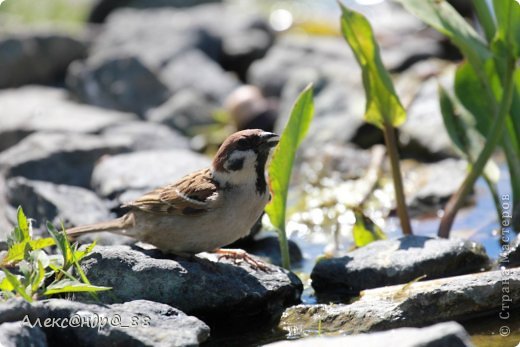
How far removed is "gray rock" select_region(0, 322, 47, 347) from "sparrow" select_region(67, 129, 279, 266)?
1.19m

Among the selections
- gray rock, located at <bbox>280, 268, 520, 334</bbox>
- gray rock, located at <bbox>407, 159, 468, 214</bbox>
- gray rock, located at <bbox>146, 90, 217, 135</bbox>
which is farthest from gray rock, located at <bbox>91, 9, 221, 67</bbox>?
gray rock, located at <bbox>280, 268, 520, 334</bbox>

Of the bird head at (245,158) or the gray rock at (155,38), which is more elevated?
the bird head at (245,158)

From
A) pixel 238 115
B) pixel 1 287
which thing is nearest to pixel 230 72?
pixel 238 115

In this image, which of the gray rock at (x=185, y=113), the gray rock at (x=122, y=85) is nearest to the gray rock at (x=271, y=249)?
the gray rock at (x=185, y=113)

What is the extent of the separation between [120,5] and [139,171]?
7261 mm

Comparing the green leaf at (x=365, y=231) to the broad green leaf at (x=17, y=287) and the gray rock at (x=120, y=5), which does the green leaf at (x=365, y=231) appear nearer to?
the broad green leaf at (x=17, y=287)

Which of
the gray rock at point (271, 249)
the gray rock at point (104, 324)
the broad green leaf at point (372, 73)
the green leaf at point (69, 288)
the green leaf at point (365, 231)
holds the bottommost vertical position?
the gray rock at point (271, 249)

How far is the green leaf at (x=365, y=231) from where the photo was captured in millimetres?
5547

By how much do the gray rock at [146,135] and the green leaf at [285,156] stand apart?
3.22m

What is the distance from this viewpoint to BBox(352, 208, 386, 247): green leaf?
5547 millimetres

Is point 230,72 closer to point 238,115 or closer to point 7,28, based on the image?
point 238,115

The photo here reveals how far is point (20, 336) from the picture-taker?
3539mm

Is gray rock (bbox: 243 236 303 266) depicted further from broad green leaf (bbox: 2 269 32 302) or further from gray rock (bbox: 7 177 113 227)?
broad green leaf (bbox: 2 269 32 302)

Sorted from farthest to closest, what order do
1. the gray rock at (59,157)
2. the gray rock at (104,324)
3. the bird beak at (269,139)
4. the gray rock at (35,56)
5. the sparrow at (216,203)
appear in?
the gray rock at (35,56) → the gray rock at (59,157) → the bird beak at (269,139) → the sparrow at (216,203) → the gray rock at (104,324)
